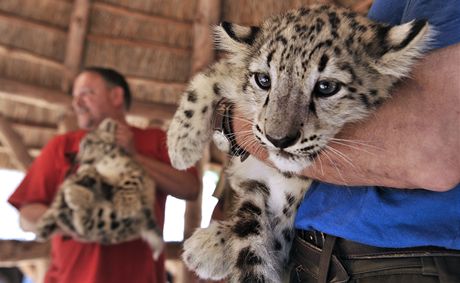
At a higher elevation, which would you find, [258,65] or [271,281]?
[258,65]

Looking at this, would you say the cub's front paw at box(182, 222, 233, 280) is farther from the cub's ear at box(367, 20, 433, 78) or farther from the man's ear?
the man's ear

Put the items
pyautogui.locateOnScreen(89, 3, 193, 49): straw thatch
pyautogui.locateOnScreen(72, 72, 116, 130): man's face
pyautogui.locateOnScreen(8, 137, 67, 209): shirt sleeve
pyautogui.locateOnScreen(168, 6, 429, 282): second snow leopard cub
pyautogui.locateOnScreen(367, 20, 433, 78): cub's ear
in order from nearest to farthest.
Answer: pyautogui.locateOnScreen(367, 20, 433, 78): cub's ear
pyautogui.locateOnScreen(168, 6, 429, 282): second snow leopard cub
pyautogui.locateOnScreen(8, 137, 67, 209): shirt sleeve
pyautogui.locateOnScreen(72, 72, 116, 130): man's face
pyautogui.locateOnScreen(89, 3, 193, 49): straw thatch

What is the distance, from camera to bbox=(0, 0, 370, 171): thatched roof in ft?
19.2

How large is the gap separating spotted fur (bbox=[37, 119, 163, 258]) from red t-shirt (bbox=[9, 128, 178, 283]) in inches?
4.9

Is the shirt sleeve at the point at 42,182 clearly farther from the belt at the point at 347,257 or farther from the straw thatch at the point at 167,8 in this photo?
the straw thatch at the point at 167,8

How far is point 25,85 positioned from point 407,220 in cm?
499

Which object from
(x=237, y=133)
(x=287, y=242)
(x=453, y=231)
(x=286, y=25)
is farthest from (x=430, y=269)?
(x=286, y=25)

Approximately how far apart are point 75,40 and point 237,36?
14.7 feet

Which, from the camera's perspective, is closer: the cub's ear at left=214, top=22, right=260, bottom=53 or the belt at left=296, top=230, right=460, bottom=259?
the belt at left=296, top=230, right=460, bottom=259

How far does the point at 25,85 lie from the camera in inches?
225

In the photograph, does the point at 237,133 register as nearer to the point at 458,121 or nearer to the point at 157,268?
the point at 458,121

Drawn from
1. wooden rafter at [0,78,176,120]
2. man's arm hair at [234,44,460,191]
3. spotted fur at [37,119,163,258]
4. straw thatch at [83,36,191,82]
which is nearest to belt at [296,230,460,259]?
man's arm hair at [234,44,460,191]

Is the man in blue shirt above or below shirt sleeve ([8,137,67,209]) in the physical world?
above

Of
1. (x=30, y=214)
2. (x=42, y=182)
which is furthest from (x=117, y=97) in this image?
(x=30, y=214)
